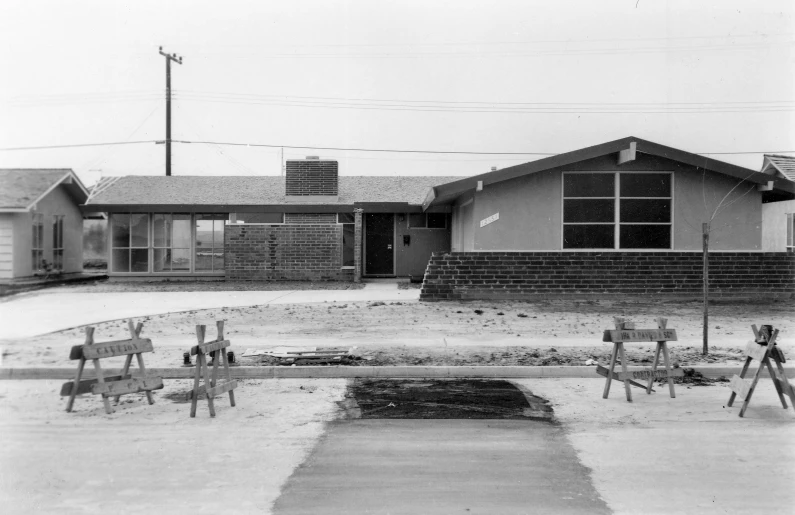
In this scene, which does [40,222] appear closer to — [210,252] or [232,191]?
[210,252]

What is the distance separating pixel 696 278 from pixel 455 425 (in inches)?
536

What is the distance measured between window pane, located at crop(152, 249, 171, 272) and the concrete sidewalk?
616 centimetres

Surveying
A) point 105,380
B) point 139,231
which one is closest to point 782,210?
point 139,231

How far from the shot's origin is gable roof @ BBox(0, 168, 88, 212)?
23422 millimetres

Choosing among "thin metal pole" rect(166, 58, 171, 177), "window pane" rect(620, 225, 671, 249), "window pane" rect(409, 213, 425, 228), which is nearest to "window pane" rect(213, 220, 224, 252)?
"window pane" rect(409, 213, 425, 228)

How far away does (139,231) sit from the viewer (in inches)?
→ 1057

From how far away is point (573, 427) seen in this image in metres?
6.75

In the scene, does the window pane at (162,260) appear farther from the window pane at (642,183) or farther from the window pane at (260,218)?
the window pane at (642,183)

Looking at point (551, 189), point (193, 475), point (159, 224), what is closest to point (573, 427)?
point (193, 475)

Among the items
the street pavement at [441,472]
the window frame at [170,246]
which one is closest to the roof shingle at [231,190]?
the window frame at [170,246]

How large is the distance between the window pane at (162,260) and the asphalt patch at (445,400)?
19.7 metres

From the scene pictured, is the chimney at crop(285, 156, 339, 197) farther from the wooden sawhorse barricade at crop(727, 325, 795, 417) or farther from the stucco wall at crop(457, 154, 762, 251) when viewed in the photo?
the wooden sawhorse barricade at crop(727, 325, 795, 417)

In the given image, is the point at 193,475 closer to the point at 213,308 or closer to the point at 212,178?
the point at 213,308

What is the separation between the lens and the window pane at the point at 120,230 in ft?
88.2
